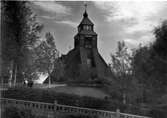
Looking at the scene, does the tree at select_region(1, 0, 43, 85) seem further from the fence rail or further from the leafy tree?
the leafy tree

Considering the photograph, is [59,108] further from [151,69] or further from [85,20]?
[151,69]

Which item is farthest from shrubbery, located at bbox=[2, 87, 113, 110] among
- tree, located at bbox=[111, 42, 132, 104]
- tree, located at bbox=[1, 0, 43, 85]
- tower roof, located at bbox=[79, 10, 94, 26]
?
tower roof, located at bbox=[79, 10, 94, 26]

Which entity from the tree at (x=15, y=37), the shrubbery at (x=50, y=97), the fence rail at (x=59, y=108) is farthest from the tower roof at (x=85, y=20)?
the fence rail at (x=59, y=108)

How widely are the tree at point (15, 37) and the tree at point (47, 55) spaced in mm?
147

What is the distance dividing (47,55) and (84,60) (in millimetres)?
552

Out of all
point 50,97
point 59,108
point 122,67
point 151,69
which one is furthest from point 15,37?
point 151,69

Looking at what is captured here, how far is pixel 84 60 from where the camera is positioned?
3066 mm

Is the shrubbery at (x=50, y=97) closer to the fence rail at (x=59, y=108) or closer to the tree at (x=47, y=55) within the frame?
the fence rail at (x=59, y=108)

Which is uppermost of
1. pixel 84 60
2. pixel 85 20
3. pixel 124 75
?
pixel 85 20

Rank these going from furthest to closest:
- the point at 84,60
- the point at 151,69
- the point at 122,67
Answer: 1. the point at 122,67
2. the point at 151,69
3. the point at 84,60

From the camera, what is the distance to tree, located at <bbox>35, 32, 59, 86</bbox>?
301 centimetres

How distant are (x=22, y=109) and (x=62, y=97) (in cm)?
60

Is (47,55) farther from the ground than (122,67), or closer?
farther from the ground

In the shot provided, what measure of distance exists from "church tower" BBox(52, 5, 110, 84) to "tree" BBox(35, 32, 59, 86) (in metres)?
0.16
